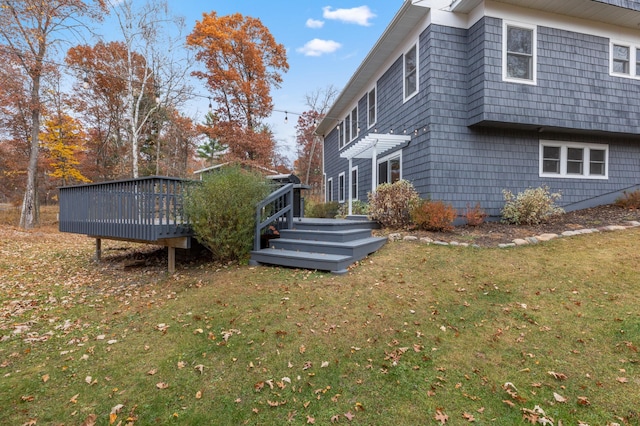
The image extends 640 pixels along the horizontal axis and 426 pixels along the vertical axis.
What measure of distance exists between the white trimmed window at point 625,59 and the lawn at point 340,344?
6.55 meters

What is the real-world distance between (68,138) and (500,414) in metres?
22.2

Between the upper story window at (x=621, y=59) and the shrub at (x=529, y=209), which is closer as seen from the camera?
the shrub at (x=529, y=209)

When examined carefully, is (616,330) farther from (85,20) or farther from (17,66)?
(17,66)

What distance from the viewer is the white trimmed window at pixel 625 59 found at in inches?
357

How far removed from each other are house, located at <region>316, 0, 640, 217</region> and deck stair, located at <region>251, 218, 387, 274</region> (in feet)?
9.65

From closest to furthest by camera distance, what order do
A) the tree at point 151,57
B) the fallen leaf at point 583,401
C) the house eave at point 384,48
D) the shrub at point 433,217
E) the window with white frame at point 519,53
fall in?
the fallen leaf at point 583,401 → the shrub at point 433,217 → the window with white frame at point 519,53 → the house eave at point 384,48 → the tree at point 151,57

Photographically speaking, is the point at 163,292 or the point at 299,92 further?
the point at 299,92

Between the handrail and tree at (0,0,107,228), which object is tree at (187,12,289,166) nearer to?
tree at (0,0,107,228)

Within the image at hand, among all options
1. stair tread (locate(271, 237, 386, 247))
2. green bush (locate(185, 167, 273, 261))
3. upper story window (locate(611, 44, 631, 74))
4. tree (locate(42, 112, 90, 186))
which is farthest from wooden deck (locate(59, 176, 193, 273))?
tree (locate(42, 112, 90, 186))

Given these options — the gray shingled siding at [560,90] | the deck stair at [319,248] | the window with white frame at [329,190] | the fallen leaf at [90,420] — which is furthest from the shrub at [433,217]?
the window with white frame at [329,190]

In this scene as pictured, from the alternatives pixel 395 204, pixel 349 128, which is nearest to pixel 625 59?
pixel 395 204

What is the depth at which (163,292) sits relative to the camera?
5.05 metres

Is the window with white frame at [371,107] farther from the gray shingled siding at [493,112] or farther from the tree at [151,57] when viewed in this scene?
the tree at [151,57]

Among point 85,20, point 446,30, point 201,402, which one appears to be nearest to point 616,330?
point 201,402
